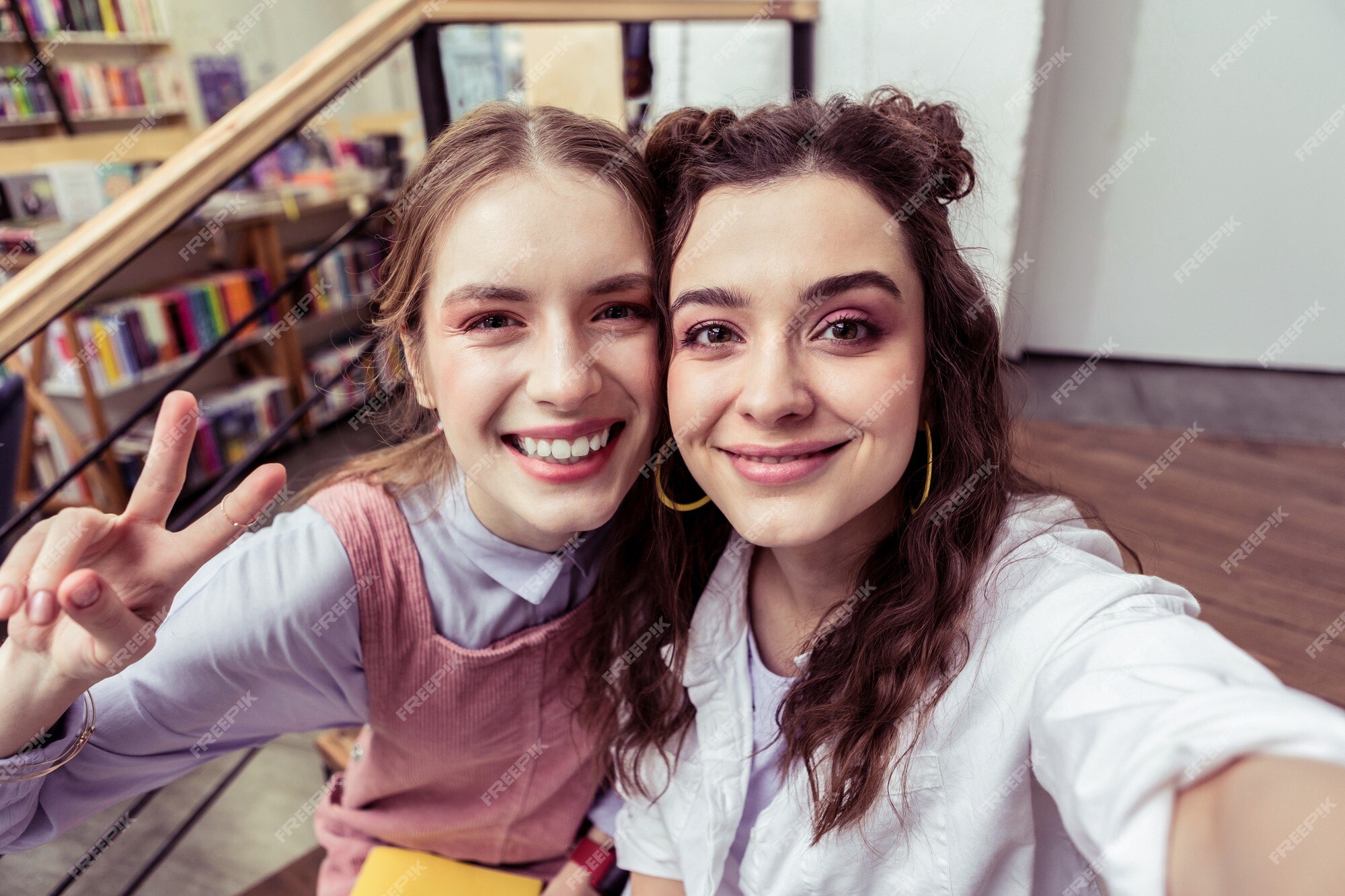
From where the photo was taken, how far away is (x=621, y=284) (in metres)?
1.00

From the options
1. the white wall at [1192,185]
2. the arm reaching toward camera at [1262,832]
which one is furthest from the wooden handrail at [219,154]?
the white wall at [1192,185]

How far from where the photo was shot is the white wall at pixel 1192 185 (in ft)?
9.34

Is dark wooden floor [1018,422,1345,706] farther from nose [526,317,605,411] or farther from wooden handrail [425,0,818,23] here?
wooden handrail [425,0,818,23]

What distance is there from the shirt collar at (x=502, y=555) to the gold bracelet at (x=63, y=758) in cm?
46

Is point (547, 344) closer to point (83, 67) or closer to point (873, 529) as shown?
point (873, 529)

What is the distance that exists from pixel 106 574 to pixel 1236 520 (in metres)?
2.04

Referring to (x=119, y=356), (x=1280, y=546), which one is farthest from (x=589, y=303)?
(x=119, y=356)

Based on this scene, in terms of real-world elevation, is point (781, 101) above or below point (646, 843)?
above

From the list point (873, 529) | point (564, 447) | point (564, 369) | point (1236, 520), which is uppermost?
point (564, 369)

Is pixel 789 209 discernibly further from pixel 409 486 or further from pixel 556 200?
pixel 409 486

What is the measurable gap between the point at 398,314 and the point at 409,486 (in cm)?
25

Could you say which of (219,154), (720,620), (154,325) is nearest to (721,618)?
(720,620)

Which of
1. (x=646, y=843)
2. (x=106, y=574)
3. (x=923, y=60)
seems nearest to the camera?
(x=106, y=574)

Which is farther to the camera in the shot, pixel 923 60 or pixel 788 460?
pixel 923 60
